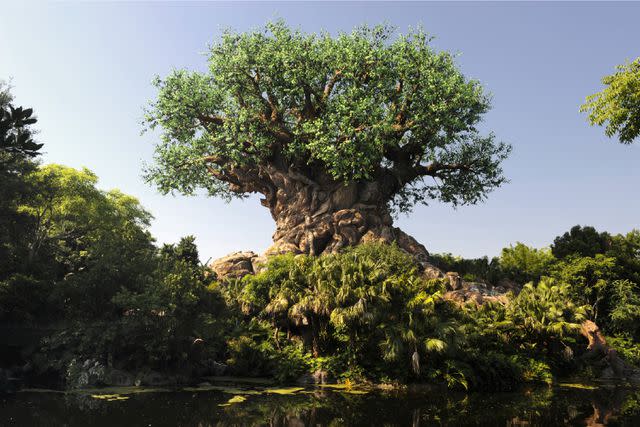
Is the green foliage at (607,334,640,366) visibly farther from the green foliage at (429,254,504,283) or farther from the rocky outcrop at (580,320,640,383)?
the green foliage at (429,254,504,283)

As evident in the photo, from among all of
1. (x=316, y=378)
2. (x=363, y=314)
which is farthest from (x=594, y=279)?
(x=316, y=378)

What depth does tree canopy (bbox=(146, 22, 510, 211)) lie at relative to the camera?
30.8m

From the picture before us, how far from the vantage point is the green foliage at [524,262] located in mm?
35750

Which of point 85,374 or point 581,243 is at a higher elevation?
point 581,243

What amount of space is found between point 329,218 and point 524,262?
17881mm

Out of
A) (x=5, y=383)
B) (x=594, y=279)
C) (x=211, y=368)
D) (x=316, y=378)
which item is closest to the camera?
(x=5, y=383)

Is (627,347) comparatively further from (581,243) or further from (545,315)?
(545,315)

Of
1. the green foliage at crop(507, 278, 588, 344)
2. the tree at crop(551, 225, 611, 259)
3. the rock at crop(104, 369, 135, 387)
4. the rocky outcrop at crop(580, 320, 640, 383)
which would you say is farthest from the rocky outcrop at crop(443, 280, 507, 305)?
the rock at crop(104, 369, 135, 387)

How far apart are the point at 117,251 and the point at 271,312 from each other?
7.80 m

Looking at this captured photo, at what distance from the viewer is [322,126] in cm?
3070

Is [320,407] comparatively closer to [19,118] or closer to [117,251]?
[117,251]

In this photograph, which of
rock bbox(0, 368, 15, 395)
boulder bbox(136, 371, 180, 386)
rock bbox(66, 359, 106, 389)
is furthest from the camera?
boulder bbox(136, 371, 180, 386)

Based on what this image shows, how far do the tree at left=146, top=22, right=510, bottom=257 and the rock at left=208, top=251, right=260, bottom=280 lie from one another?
8.33 feet

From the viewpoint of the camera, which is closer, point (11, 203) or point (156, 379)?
point (156, 379)
